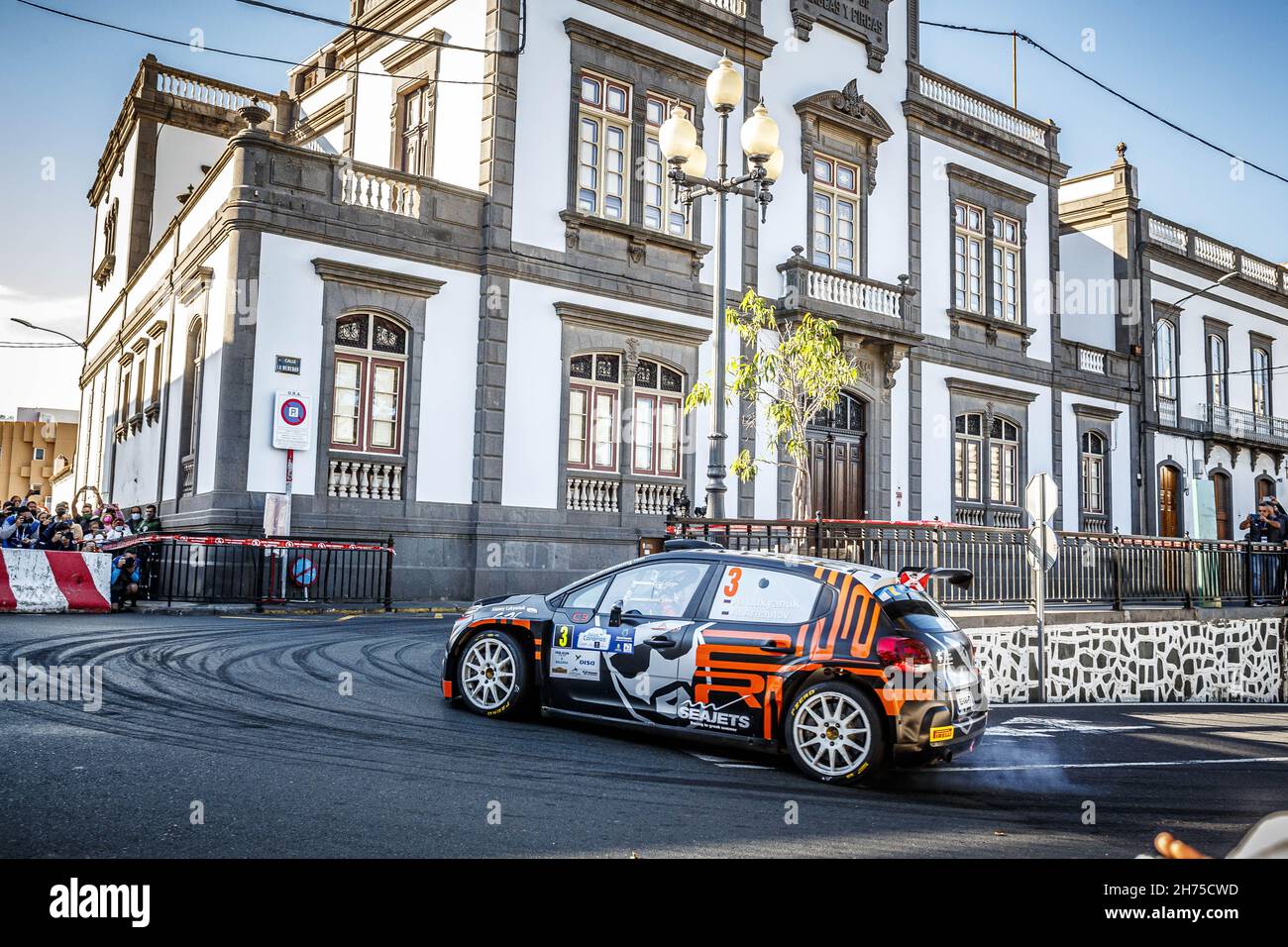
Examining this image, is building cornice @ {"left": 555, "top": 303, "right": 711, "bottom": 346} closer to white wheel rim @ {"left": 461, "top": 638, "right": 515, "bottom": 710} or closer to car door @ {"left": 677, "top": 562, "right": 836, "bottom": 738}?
white wheel rim @ {"left": 461, "top": 638, "right": 515, "bottom": 710}

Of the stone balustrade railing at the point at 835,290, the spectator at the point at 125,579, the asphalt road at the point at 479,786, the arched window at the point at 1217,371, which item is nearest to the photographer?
the asphalt road at the point at 479,786

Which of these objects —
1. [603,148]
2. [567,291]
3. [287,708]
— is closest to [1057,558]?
[287,708]

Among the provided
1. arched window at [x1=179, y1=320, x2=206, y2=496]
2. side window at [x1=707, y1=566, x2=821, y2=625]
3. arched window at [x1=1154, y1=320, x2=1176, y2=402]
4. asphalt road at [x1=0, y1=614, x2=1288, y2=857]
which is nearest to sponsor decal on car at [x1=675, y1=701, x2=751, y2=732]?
asphalt road at [x1=0, y1=614, x2=1288, y2=857]

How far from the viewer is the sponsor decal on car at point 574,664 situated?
805 cm

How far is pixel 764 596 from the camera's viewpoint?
7.56 m

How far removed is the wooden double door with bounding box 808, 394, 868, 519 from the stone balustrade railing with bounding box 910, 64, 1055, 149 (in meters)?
8.69

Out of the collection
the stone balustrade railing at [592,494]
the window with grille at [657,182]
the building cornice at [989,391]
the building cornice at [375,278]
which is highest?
the window with grille at [657,182]

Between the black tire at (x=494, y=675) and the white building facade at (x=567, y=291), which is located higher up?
the white building facade at (x=567, y=291)

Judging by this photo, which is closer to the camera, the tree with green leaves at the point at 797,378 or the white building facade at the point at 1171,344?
the tree with green leaves at the point at 797,378

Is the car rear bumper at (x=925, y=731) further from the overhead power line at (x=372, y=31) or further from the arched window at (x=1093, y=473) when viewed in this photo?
the arched window at (x=1093, y=473)

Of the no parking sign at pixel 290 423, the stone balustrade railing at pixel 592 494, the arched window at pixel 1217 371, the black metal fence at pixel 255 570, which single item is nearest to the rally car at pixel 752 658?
the black metal fence at pixel 255 570

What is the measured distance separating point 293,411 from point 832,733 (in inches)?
504

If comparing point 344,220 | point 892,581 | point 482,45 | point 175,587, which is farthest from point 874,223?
point 892,581
